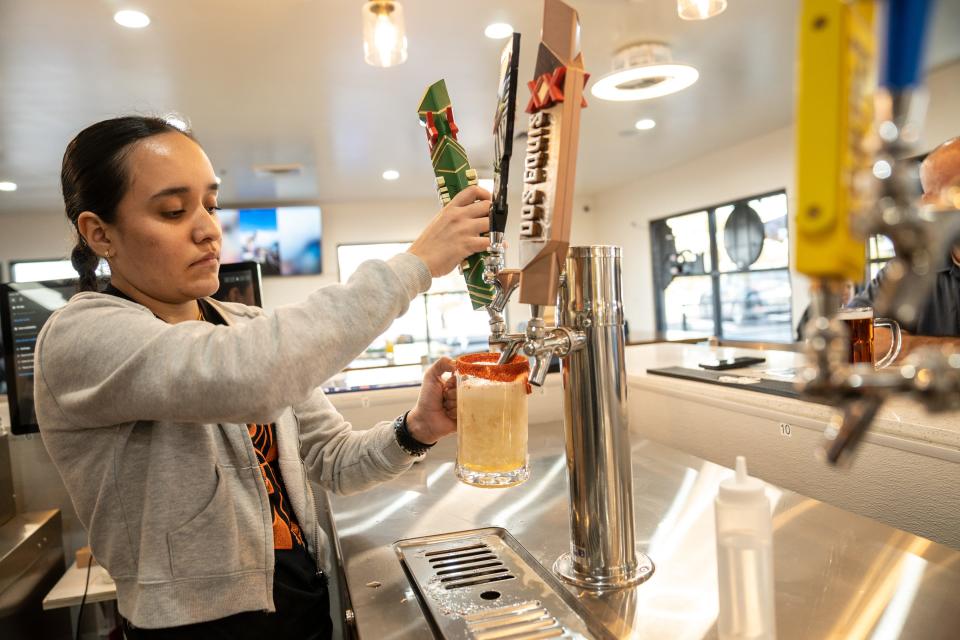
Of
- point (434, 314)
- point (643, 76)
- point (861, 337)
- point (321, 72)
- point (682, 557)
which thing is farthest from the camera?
point (434, 314)

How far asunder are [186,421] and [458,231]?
1.24ft

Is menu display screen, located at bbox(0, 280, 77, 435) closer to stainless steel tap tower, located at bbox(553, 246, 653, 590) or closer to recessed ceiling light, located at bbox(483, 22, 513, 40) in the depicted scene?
stainless steel tap tower, located at bbox(553, 246, 653, 590)

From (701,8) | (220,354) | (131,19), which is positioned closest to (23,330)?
(220,354)

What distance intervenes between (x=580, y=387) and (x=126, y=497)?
59 centimetres

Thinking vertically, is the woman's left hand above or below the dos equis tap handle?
below

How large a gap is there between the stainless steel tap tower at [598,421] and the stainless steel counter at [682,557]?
5cm

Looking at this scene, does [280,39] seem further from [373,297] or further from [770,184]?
[770,184]

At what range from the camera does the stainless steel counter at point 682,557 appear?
65 centimetres

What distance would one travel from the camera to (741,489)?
22.0 inches

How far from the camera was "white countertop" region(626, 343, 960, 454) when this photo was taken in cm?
87

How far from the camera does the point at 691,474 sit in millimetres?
1146

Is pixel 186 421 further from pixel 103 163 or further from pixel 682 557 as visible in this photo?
pixel 682 557

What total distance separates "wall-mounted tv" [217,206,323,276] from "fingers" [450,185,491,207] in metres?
7.77

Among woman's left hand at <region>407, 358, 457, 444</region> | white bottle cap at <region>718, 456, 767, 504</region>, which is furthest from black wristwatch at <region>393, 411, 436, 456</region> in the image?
white bottle cap at <region>718, 456, 767, 504</region>
